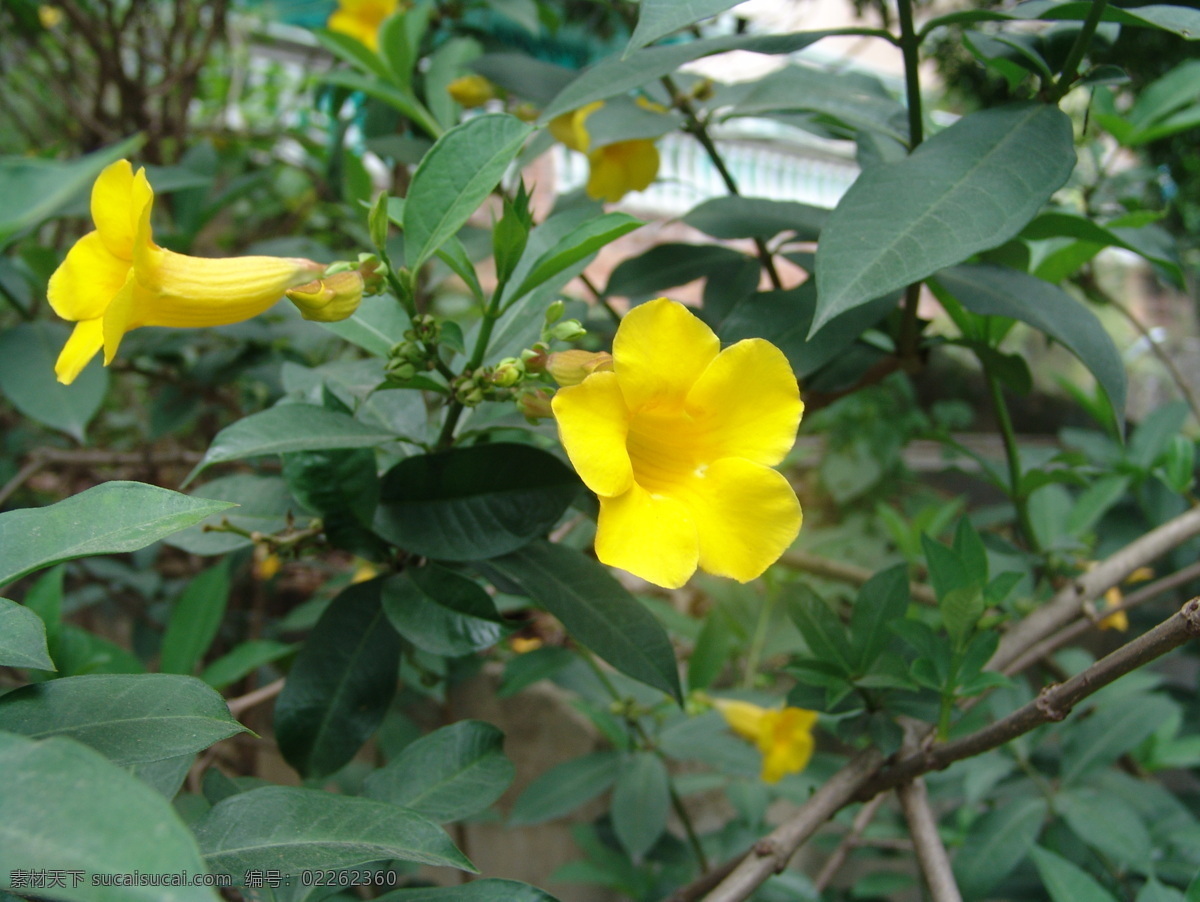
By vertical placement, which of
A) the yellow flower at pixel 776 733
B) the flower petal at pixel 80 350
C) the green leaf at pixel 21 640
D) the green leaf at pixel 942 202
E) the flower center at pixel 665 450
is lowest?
the yellow flower at pixel 776 733

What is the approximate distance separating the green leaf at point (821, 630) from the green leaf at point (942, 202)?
1.21ft

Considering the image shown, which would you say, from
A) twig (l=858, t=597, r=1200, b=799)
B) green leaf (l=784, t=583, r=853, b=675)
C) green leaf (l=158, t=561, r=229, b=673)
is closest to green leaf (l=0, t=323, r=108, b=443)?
green leaf (l=158, t=561, r=229, b=673)

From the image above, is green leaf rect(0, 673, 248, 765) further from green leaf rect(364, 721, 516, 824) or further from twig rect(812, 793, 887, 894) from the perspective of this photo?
twig rect(812, 793, 887, 894)

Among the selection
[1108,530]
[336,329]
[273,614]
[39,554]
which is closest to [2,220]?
[39,554]

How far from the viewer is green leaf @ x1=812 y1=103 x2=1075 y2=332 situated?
1.65 ft

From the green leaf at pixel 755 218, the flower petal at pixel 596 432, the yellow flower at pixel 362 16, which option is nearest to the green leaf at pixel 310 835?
the flower petal at pixel 596 432

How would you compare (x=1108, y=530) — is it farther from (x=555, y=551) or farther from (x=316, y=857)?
(x=316, y=857)

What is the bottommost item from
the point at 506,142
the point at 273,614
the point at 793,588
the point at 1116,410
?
the point at 273,614

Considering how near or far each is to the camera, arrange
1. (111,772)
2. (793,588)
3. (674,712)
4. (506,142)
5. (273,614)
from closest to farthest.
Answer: (111,772) < (506,142) < (793,588) < (674,712) < (273,614)

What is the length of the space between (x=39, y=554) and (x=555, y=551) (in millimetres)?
373

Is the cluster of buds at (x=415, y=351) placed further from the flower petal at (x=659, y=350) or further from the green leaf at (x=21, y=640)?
the green leaf at (x=21, y=640)

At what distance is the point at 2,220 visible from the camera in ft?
1.17

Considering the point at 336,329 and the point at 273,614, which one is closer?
the point at 336,329

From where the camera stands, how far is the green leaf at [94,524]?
43cm
